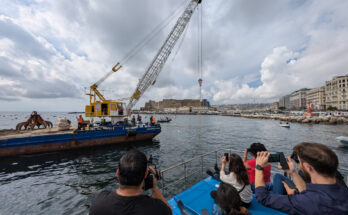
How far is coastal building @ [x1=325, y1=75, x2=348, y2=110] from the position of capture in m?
92.1

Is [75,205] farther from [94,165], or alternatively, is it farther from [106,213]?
[106,213]

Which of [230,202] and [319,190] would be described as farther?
[230,202]

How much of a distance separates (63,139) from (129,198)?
56.4ft

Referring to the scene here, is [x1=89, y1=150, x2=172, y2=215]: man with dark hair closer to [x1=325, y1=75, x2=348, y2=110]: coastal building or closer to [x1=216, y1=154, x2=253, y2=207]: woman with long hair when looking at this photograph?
[x1=216, y1=154, x2=253, y2=207]: woman with long hair

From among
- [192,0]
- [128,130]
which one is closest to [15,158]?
[128,130]

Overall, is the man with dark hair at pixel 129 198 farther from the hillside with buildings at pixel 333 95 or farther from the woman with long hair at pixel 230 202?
the hillside with buildings at pixel 333 95

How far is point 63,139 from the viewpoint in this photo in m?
14.4

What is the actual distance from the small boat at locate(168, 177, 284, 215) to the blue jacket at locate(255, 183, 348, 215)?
170cm

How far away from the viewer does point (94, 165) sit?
11.8 meters

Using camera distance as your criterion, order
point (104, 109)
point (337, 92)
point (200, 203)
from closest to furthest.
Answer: point (200, 203), point (104, 109), point (337, 92)

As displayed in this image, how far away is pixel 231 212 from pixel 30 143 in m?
18.7

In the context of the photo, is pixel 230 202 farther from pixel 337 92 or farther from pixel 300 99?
pixel 300 99

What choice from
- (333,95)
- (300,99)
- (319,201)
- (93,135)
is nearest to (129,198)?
(319,201)

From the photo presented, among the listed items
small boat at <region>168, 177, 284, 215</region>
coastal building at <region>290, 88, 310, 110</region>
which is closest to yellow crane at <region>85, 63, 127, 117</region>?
small boat at <region>168, 177, 284, 215</region>
